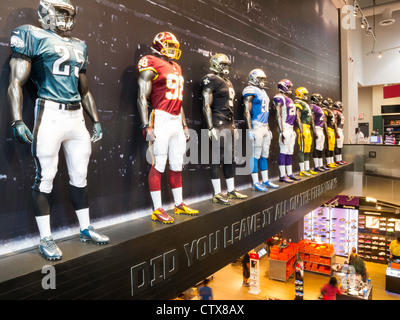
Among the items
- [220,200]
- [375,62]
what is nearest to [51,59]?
[220,200]

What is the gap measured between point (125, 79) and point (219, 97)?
46.5 inches

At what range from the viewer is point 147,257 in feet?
8.15

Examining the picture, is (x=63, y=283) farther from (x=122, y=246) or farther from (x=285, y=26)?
(x=285, y=26)

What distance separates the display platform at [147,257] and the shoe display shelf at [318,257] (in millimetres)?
5352

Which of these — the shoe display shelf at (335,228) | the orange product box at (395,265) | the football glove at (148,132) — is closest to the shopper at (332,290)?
the orange product box at (395,265)

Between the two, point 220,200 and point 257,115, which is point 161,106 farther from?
point 257,115

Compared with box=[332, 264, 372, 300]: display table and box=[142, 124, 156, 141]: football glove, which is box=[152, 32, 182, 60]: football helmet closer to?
box=[142, 124, 156, 141]: football glove

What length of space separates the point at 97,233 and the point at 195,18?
113 inches

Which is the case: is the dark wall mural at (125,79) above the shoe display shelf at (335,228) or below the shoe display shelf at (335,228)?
above

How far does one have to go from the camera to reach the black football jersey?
144 inches

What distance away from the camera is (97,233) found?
2312mm

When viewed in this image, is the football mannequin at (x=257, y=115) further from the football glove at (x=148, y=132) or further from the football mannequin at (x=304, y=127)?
the football glove at (x=148, y=132)

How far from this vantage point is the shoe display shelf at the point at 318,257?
28.7 feet
